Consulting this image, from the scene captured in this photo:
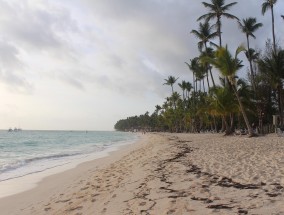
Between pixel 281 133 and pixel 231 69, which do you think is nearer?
pixel 231 69

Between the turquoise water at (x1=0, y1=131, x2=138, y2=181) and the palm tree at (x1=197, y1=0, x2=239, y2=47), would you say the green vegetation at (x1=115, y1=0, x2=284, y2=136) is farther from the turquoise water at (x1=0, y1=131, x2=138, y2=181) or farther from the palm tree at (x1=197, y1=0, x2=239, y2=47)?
the turquoise water at (x1=0, y1=131, x2=138, y2=181)

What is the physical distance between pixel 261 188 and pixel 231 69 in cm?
2154

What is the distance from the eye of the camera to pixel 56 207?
299 inches

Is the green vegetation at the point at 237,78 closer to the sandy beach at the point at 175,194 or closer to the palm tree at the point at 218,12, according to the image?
the palm tree at the point at 218,12

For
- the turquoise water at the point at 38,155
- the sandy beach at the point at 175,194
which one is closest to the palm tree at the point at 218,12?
the turquoise water at the point at 38,155

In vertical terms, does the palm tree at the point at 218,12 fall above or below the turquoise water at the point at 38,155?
above

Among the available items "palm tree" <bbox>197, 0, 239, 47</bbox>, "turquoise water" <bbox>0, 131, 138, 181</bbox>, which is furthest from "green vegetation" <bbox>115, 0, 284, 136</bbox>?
"turquoise water" <bbox>0, 131, 138, 181</bbox>

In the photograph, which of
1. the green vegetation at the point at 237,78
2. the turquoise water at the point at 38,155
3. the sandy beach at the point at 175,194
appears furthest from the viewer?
the green vegetation at the point at 237,78

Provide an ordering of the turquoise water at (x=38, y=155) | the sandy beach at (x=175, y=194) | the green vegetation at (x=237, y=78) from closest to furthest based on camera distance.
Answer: the sandy beach at (x=175, y=194) < the turquoise water at (x=38, y=155) < the green vegetation at (x=237, y=78)

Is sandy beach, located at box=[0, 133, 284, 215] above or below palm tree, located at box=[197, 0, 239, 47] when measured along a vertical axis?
below

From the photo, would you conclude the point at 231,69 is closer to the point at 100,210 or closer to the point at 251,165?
the point at 251,165

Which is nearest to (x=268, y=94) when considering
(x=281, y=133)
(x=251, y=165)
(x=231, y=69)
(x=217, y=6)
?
(x=217, y=6)

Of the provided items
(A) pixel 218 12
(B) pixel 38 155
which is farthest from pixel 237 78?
(B) pixel 38 155

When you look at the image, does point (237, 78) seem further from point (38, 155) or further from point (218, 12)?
point (38, 155)
